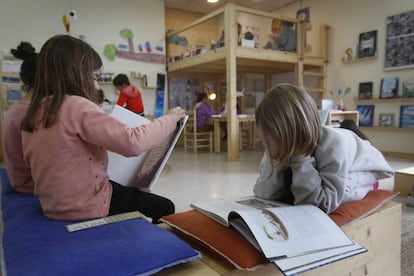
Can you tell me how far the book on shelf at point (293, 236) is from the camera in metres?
0.64

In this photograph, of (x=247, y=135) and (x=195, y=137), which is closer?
(x=195, y=137)

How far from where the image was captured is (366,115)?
189 inches

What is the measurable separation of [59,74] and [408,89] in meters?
4.83

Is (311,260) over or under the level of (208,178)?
over

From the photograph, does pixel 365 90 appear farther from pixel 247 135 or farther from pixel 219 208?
pixel 219 208

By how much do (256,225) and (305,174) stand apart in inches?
9.0

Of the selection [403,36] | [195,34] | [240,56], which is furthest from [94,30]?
[403,36]

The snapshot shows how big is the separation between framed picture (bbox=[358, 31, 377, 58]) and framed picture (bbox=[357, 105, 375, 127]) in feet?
2.73

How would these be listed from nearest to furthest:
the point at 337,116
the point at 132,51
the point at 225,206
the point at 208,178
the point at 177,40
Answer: the point at 225,206
the point at 208,178
the point at 337,116
the point at 132,51
the point at 177,40

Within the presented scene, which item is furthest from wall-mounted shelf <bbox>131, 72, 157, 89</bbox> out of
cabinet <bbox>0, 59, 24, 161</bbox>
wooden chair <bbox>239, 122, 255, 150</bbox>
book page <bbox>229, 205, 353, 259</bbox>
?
book page <bbox>229, 205, 353, 259</bbox>

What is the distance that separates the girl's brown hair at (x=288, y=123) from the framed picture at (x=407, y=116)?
170 inches

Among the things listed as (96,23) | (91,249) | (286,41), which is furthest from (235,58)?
(91,249)

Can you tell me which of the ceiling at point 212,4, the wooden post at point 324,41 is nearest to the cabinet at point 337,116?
the wooden post at point 324,41

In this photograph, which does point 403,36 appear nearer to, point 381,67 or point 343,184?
point 381,67
